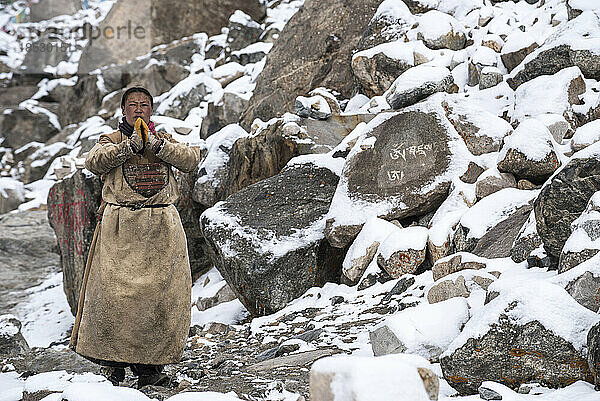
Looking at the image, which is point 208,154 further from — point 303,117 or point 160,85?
point 160,85

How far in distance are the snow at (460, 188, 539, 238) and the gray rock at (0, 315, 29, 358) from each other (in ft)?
12.2

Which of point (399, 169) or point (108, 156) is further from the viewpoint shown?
point (399, 169)

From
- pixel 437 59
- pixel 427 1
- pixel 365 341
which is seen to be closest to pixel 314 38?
pixel 427 1

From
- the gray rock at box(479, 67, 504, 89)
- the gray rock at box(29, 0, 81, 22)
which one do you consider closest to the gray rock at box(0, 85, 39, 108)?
the gray rock at box(29, 0, 81, 22)

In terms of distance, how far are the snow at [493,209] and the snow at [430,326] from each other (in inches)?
54.0

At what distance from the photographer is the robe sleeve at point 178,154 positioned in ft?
11.9

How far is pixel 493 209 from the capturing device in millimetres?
4656

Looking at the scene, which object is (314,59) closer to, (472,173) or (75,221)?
(75,221)

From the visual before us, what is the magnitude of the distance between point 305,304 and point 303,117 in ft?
7.94

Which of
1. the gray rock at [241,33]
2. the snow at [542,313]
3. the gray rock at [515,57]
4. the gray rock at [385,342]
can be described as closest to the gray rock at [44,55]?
the gray rock at [241,33]

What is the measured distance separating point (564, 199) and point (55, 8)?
28.4m

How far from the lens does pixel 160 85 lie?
608 inches

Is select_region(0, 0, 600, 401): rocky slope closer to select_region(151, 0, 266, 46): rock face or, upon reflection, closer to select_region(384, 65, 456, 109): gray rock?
select_region(384, 65, 456, 109): gray rock

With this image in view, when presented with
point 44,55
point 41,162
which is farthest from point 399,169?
point 44,55
